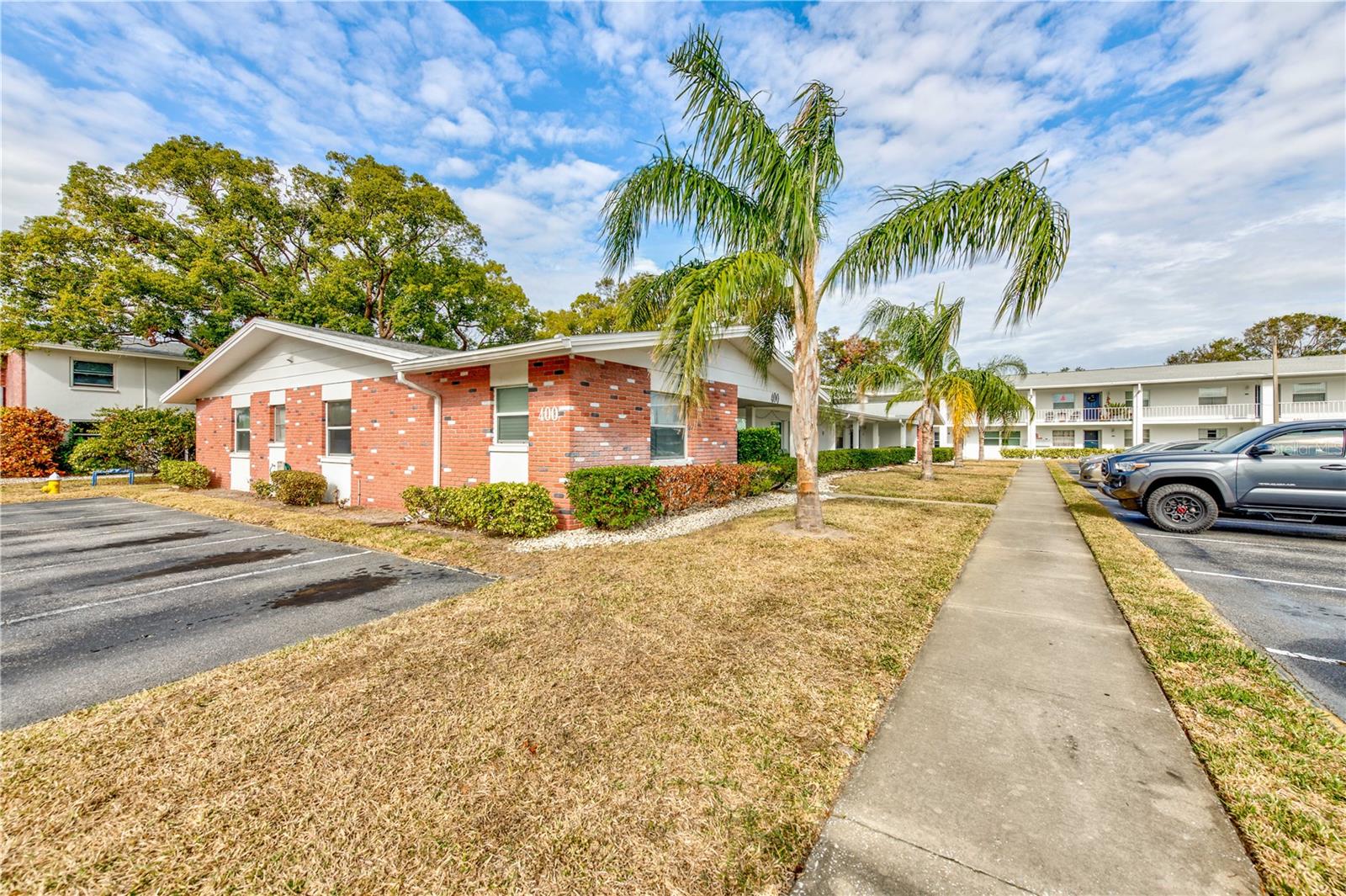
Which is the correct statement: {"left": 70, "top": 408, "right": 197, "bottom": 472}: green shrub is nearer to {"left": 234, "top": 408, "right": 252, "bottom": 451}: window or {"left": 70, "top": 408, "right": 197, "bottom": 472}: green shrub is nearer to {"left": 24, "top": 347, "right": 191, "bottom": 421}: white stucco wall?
{"left": 24, "top": 347, "right": 191, "bottom": 421}: white stucco wall

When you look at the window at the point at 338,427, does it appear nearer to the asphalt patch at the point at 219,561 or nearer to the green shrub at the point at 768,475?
the asphalt patch at the point at 219,561

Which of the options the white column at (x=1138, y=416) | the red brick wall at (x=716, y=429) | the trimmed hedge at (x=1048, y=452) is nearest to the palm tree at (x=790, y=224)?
the red brick wall at (x=716, y=429)

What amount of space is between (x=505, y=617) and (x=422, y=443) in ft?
23.4

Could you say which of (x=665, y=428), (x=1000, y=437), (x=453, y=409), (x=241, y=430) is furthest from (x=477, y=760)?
(x=1000, y=437)

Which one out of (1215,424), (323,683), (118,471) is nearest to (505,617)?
(323,683)


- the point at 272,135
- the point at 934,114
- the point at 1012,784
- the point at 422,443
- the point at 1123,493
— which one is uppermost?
the point at 272,135

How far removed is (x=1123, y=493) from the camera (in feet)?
30.2

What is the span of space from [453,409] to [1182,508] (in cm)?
1352

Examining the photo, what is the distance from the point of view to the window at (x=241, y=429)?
14852 mm

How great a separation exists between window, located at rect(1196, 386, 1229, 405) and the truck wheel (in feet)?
116

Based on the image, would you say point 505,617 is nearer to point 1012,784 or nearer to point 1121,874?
point 1012,784

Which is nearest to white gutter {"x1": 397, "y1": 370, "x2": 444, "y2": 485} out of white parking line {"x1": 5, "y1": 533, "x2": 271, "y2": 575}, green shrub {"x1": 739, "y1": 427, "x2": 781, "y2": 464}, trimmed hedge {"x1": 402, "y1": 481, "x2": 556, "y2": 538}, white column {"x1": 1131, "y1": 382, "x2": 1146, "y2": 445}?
trimmed hedge {"x1": 402, "y1": 481, "x2": 556, "y2": 538}

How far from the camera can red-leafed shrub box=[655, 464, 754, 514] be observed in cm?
955

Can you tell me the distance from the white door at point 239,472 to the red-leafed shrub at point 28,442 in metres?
10.4
